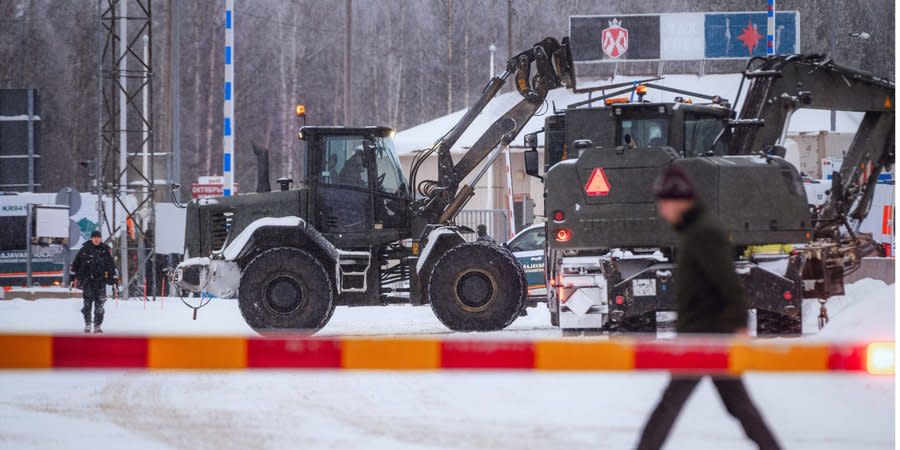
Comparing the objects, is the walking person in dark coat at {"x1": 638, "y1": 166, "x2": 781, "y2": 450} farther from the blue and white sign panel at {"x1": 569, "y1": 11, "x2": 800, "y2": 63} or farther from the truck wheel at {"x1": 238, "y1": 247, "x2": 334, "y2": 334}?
the blue and white sign panel at {"x1": 569, "y1": 11, "x2": 800, "y2": 63}

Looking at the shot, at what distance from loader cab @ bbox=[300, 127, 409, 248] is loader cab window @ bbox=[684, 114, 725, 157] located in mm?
4464

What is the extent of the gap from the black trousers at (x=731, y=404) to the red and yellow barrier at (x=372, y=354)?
561mm

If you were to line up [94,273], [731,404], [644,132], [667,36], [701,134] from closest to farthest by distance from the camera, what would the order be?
[731,404] → [644,132] → [701,134] → [94,273] → [667,36]

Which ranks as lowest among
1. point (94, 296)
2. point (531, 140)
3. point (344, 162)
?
point (94, 296)

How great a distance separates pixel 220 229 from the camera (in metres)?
18.0

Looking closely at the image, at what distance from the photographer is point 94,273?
63.2ft

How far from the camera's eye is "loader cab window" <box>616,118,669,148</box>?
14.7m

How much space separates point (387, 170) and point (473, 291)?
2167mm

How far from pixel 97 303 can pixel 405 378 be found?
8.03m

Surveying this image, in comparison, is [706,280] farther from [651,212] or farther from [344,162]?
[344,162]

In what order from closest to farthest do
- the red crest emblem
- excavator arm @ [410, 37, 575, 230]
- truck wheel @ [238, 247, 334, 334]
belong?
truck wheel @ [238, 247, 334, 334], excavator arm @ [410, 37, 575, 230], the red crest emblem

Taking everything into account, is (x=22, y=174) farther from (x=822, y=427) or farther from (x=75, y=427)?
(x=822, y=427)

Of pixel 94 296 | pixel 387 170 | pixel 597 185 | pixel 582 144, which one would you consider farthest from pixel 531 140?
pixel 94 296

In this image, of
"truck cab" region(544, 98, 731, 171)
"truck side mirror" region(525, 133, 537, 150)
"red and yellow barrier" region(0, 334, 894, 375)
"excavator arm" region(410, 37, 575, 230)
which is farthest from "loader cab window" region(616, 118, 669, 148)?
"red and yellow barrier" region(0, 334, 894, 375)
